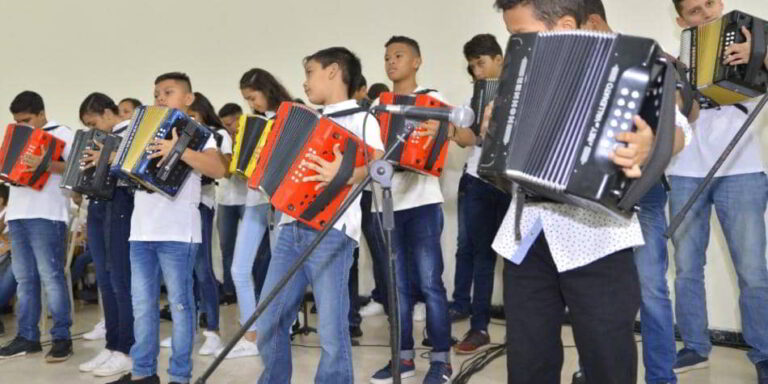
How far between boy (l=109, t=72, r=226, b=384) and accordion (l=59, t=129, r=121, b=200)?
41 cm

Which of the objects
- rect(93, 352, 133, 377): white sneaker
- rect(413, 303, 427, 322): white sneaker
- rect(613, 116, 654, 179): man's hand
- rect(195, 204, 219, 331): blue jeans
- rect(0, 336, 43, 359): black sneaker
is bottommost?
rect(0, 336, 43, 359): black sneaker

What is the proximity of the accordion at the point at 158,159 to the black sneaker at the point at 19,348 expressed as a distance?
1630 mm

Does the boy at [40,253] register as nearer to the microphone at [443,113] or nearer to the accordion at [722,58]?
the microphone at [443,113]

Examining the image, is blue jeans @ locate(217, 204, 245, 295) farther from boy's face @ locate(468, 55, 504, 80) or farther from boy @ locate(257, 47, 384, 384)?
boy @ locate(257, 47, 384, 384)

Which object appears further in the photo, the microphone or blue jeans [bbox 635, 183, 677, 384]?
blue jeans [bbox 635, 183, 677, 384]

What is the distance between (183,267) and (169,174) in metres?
0.41

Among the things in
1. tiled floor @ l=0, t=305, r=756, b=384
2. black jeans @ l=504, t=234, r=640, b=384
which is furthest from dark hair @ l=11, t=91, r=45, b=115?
black jeans @ l=504, t=234, r=640, b=384

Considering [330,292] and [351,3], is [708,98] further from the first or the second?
[351,3]

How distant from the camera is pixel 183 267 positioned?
3.20 meters

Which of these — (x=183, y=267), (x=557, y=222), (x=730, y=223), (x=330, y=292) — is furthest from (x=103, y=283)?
(x=730, y=223)

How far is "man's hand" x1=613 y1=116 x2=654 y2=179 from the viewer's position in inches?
60.3

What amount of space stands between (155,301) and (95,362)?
2.70 feet

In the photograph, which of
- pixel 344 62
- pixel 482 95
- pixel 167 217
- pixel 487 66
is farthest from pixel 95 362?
pixel 487 66

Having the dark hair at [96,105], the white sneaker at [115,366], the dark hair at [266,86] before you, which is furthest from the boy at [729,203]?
the dark hair at [96,105]
